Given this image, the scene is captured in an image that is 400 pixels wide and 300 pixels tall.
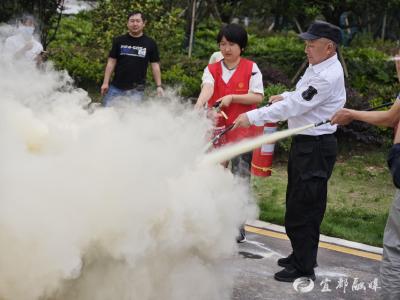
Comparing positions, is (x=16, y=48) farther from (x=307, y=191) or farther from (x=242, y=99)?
(x=307, y=191)

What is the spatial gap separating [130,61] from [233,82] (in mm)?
2857

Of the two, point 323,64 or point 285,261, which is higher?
point 323,64

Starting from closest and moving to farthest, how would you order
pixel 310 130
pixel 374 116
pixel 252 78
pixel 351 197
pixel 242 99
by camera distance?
pixel 374 116 < pixel 310 130 < pixel 242 99 < pixel 252 78 < pixel 351 197

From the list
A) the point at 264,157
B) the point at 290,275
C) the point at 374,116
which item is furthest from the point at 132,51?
the point at 374,116

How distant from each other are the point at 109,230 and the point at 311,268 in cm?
201

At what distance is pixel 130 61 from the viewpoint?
26.1 feet

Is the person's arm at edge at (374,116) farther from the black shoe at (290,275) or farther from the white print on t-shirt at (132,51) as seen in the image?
the white print on t-shirt at (132,51)

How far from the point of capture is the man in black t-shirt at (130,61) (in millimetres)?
7953

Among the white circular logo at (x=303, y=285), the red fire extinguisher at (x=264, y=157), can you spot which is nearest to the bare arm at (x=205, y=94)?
the red fire extinguisher at (x=264, y=157)

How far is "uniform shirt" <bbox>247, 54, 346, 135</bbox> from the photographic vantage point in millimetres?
4500

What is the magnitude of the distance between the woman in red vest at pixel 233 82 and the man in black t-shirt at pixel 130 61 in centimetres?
252

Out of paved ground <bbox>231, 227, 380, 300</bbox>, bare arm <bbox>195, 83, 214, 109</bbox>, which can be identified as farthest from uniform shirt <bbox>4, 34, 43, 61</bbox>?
paved ground <bbox>231, 227, 380, 300</bbox>

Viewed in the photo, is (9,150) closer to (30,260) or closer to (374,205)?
(30,260)

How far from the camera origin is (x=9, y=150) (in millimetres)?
3525
